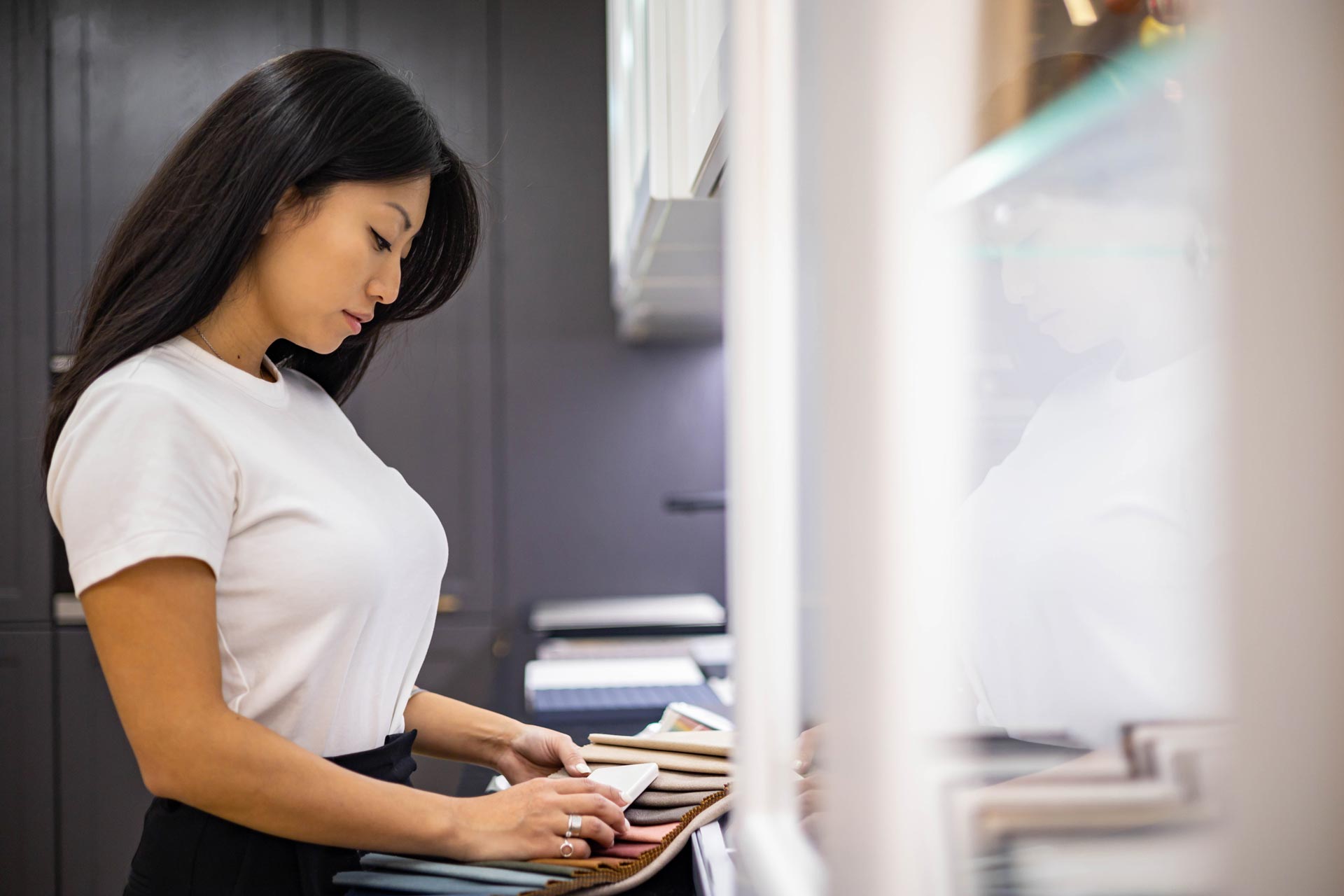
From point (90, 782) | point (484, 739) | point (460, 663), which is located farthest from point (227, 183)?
point (90, 782)

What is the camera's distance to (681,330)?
2.30 metres

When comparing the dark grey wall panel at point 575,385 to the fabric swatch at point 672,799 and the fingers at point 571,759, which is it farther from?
the fabric swatch at point 672,799

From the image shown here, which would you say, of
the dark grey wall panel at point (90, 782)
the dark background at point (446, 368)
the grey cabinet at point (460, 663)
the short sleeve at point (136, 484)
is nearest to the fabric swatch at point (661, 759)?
the short sleeve at point (136, 484)

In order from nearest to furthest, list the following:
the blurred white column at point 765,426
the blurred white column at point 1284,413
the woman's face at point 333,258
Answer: the blurred white column at point 1284,413 < the blurred white column at point 765,426 < the woman's face at point 333,258

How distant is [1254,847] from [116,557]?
65 cm

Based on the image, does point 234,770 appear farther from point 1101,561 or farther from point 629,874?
point 1101,561

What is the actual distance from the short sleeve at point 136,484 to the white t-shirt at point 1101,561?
1.72ft

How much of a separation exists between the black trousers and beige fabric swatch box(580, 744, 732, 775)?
21 cm

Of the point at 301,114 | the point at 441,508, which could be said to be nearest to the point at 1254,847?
the point at 301,114

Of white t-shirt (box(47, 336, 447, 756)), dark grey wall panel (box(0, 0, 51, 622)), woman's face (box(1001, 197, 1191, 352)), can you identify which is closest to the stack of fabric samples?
white t-shirt (box(47, 336, 447, 756))

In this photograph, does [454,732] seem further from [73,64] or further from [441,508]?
[73,64]

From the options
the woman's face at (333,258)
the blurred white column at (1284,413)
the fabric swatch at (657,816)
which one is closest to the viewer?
the blurred white column at (1284,413)

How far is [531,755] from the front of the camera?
91cm

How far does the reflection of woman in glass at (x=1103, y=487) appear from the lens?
19 cm
